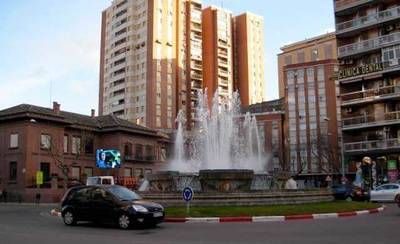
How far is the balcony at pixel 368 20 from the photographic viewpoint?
186ft

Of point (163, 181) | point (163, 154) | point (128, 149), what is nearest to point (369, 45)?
point (128, 149)

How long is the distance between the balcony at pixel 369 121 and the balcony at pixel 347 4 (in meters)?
12.7

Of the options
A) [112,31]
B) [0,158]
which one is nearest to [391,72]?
[0,158]

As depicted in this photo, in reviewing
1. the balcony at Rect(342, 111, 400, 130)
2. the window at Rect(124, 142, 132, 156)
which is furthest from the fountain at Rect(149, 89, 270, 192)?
the window at Rect(124, 142, 132, 156)

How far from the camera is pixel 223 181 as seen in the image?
86.9 ft

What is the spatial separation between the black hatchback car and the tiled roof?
37506 millimetres

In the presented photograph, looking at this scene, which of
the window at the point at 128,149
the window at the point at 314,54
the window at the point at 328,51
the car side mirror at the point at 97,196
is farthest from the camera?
the window at the point at 314,54

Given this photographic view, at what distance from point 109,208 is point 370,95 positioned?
46.6 m

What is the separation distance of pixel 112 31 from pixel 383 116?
80583 mm

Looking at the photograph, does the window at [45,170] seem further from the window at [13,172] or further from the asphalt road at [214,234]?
the asphalt road at [214,234]

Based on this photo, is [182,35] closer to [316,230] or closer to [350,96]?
[350,96]

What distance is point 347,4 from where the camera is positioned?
6159 cm

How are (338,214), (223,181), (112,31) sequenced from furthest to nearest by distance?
(112,31), (223,181), (338,214)

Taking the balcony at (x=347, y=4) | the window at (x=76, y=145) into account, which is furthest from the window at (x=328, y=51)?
the window at (x=76, y=145)
